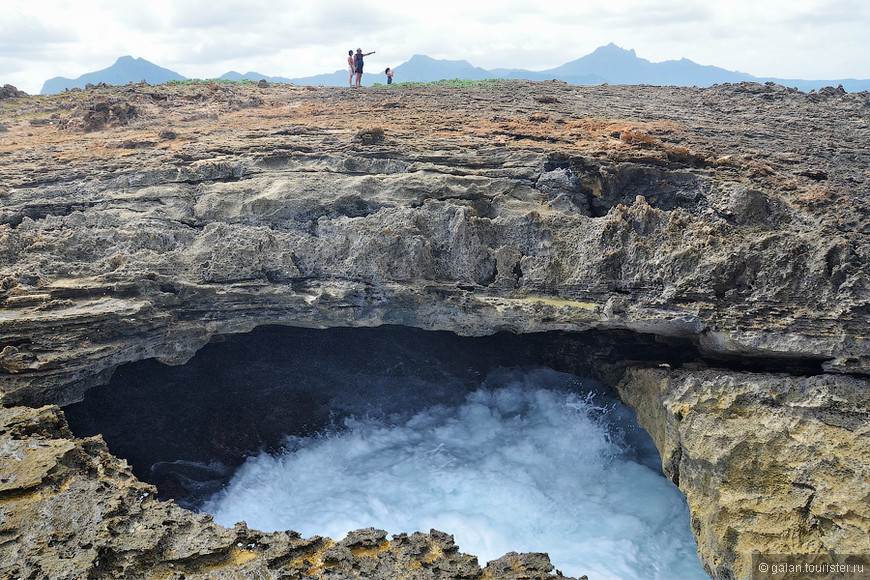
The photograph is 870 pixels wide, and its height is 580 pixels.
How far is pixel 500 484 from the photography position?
9430mm

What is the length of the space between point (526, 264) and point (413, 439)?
14.7 ft

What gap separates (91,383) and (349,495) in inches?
173

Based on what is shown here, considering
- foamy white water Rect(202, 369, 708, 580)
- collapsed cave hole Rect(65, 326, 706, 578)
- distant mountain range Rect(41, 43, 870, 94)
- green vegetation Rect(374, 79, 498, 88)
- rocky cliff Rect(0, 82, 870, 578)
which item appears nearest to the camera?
rocky cliff Rect(0, 82, 870, 578)

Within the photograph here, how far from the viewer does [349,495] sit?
951 cm

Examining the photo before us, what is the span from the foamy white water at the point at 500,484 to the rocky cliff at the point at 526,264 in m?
1.42

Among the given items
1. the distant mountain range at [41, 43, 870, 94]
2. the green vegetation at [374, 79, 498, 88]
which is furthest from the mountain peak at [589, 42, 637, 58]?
the green vegetation at [374, 79, 498, 88]

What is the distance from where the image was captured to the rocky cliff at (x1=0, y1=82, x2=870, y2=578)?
6484 millimetres

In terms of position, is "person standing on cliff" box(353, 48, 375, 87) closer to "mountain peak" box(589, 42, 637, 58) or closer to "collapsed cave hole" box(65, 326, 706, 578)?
"collapsed cave hole" box(65, 326, 706, 578)

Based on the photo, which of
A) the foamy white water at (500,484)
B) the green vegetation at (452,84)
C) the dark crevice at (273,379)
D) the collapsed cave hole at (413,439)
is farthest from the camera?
the green vegetation at (452,84)

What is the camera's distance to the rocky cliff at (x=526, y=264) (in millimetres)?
6484

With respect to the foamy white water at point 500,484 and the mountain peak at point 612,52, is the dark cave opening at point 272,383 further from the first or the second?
the mountain peak at point 612,52

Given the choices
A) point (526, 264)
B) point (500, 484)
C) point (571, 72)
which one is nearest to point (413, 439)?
point (500, 484)

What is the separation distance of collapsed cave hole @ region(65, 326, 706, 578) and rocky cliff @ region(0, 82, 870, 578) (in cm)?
136

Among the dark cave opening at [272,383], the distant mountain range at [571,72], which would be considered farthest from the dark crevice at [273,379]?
the distant mountain range at [571,72]
